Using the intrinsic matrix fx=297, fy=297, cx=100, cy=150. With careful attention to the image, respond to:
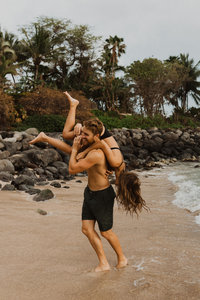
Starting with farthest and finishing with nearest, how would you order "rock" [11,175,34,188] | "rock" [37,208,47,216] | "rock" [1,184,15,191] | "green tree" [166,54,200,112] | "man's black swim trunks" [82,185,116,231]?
1. "green tree" [166,54,200,112]
2. "rock" [11,175,34,188]
3. "rock" [1,184,15,191]
4. "rock" [37,208,47,216]
5. "man's black swim trunks" [82,185,116,231]

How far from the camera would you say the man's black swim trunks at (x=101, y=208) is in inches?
119

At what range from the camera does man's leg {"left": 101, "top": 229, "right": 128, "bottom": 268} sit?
121 inches

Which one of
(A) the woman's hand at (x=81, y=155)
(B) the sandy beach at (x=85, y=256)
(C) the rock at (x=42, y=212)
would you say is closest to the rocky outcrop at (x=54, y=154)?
(C) the rock at (x=42, y=212)

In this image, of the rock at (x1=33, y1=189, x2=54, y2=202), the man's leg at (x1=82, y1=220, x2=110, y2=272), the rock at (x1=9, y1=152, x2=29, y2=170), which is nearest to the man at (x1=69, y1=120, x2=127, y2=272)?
the man's leg at (x1=82, y1=220, x2=110, y2=272)

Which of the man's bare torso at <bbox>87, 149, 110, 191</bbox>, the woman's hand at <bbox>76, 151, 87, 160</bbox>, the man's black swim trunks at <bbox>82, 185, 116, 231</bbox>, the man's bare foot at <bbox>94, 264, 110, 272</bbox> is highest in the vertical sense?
the woman's hand at <bbox>76, 151, 87, 160</bbox>

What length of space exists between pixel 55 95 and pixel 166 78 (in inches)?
646

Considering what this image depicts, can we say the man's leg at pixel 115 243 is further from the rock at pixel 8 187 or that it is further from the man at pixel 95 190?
the rock at pixel 8 187

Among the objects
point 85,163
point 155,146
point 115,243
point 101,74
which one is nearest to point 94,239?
point 115,243

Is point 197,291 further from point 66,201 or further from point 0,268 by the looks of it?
point 66,201

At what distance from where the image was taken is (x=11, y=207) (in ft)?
18.5

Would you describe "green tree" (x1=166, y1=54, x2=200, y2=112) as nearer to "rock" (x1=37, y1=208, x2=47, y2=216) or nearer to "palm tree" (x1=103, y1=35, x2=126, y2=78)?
"palm tree" (x1=103, y1=35, x2=126, y2=78)

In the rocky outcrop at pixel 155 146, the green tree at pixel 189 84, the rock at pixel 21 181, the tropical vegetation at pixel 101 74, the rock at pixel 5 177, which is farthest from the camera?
the green tree at pixel 189 84

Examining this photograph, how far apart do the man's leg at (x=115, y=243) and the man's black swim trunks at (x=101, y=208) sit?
2.5 inches

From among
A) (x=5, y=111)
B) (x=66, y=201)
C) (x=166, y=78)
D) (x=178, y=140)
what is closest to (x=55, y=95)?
(x=5, y=111)
